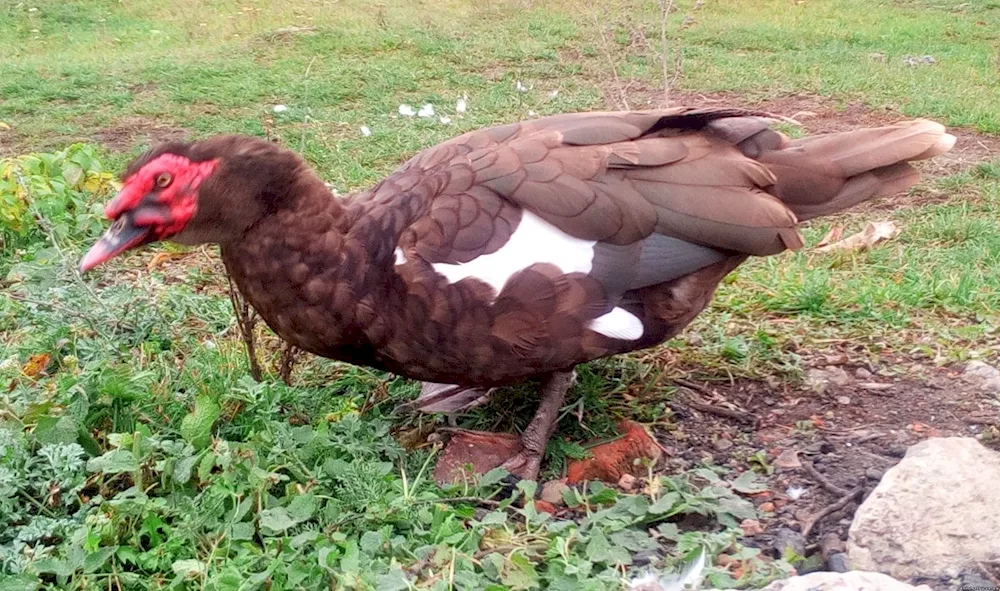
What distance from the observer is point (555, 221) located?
8.01 feet

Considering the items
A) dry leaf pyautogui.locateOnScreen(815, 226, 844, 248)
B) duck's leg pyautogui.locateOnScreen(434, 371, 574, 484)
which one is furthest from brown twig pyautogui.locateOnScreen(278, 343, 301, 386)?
dry leaf pyautogui.locateOnScreen(815, 226, 844, 248)

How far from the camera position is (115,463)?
7.42 ft

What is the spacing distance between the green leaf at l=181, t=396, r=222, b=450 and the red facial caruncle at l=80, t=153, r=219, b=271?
0.45 metres

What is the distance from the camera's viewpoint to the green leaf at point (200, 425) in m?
2.41

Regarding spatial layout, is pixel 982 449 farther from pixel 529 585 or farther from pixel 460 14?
pixel 460 14

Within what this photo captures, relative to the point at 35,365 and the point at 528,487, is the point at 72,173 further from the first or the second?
the point at 528,487

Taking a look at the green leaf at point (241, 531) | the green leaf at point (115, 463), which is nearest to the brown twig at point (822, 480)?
the green leaf at point (241, 531)

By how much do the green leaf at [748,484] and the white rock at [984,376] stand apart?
2.84 feet

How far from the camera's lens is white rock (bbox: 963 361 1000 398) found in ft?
9.27

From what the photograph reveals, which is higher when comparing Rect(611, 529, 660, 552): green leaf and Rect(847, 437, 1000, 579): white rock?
Rect(847, 437, 1000, 579): white rock

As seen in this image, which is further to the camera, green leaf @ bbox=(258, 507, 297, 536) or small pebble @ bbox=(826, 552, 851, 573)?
green leaf @ bbox=(258, 507, 297, 536)

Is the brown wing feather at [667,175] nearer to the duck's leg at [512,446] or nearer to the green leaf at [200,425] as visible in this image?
the duck's leg at [512,446]

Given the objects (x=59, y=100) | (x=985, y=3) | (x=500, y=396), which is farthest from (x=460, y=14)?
(x=500, y=396)

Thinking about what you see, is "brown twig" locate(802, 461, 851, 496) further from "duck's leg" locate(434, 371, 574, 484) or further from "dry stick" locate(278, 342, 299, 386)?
"dry stick" locate(278, 342, 299, 386)
